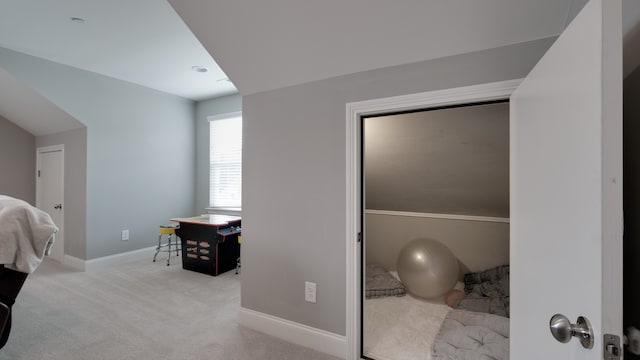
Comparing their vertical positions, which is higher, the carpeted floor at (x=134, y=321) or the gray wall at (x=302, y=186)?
the gray wall at (x=302, y=186)

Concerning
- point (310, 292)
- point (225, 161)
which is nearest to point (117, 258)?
point (225, 161)

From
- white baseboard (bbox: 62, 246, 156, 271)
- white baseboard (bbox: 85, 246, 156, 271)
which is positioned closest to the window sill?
white baseboard (bbox: 85, 246, 156, 271)

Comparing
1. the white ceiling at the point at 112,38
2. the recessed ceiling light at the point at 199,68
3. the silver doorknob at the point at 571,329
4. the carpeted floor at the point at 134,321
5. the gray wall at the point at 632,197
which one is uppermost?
the recessed ceiling light at the point at 199,68

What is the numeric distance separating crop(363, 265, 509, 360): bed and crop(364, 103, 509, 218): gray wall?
0.86 metres

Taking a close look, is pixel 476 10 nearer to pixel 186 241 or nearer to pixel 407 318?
pixel 407 318

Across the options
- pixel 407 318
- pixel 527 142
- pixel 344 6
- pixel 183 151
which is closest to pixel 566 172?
pixel 527 142

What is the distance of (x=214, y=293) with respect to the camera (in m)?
3.29

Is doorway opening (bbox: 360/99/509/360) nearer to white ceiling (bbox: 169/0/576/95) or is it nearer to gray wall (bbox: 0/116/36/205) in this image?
white ceiling (bbox: 169/0/576/95)

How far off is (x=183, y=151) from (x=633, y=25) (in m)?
5.67

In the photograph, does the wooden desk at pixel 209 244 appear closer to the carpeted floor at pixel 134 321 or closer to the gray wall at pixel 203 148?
the carpeted floor at pixel 134 321

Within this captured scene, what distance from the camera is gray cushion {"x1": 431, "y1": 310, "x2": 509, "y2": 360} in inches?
79.4

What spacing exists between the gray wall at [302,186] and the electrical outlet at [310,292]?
1.4 inches

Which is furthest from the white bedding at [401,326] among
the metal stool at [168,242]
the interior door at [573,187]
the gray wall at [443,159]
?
the metal stool at [168,242]

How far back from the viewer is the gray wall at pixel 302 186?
1.93 meters
